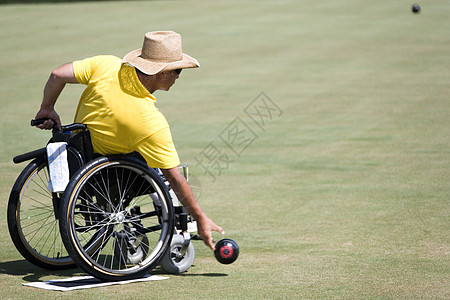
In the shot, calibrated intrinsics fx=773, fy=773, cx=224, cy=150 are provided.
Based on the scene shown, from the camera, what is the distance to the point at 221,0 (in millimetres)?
31750

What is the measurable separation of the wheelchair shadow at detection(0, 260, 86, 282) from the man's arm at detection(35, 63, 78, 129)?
1.10m

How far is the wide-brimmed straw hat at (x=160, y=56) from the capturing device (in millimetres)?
5520

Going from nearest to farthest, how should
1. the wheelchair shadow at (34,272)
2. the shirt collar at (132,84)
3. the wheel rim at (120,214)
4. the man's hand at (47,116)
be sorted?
the shirt collar at (132,84)
the wheel rim at (120,214)
the wheelchair shadow at (34,272)
the man's hand at (47,116)

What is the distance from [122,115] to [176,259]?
1.21 meters

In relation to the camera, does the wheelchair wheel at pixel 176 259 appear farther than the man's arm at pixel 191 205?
Yes

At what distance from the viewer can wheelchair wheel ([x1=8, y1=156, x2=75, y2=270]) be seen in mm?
5750

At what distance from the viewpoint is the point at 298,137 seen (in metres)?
Result: 11.5

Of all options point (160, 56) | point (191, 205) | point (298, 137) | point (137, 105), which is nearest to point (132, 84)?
point (137, 105)

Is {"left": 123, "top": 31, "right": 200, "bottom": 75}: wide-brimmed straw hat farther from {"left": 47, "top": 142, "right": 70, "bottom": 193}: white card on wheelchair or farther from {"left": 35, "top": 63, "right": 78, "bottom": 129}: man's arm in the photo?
{"left": 47, "top": 142, "right": 70, "bottom": 193}: white card on wheelchair

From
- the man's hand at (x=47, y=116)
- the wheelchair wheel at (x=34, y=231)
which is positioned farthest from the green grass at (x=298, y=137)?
the man's hand at (x=47, y=116)

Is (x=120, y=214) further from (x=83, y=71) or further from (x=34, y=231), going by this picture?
(x=34, y=231)

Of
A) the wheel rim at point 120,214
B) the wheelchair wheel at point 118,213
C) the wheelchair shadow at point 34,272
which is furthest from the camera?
the wheelchair shadow at point 34,272

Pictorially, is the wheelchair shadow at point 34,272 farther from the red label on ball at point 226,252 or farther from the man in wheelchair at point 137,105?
the man in wheelchair at point 137,105

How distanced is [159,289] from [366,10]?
2450 centimetres
